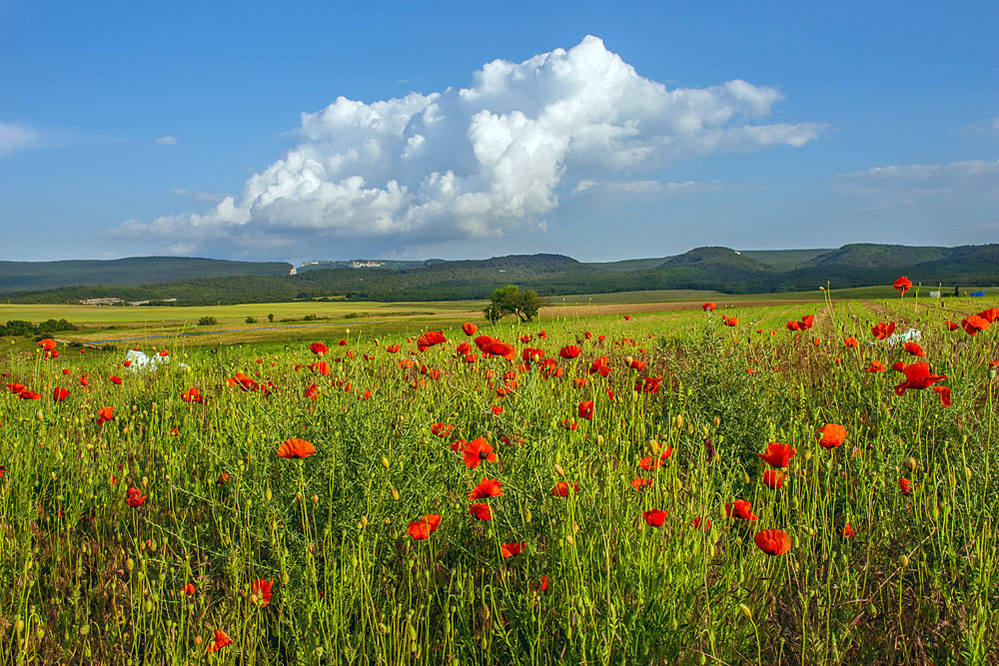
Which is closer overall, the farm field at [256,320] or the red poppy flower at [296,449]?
the red poppy flower at [296,449]

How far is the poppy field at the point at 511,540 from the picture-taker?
6.58ft

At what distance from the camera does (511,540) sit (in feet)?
8.38

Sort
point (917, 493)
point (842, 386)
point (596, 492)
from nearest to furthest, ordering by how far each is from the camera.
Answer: point (596, 492)
point (917, 493)
point (842, 386)

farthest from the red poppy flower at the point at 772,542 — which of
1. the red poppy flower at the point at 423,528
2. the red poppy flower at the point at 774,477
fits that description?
the red poppy flower at the point at 423,528

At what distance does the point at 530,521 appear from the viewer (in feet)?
8.04

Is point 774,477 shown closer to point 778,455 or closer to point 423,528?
point 778,455

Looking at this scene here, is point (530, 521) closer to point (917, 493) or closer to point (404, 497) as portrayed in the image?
point (404, 497)

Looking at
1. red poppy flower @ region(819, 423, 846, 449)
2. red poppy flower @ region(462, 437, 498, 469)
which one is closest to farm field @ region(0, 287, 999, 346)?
red poppy flower @ region(462, 437, 498, 469)

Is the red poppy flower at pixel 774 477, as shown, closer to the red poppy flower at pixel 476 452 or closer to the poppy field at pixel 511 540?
the poppy field at pixel 511 540

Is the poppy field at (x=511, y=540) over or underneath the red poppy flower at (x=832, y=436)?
underneath

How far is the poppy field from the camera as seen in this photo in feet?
6.58

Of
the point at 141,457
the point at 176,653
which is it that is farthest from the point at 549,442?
the point at 141,457

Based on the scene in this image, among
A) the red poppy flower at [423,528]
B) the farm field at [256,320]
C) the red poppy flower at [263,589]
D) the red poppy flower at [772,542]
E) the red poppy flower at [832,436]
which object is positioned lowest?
the farm field at [256,320]

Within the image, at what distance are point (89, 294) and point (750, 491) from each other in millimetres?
198403
